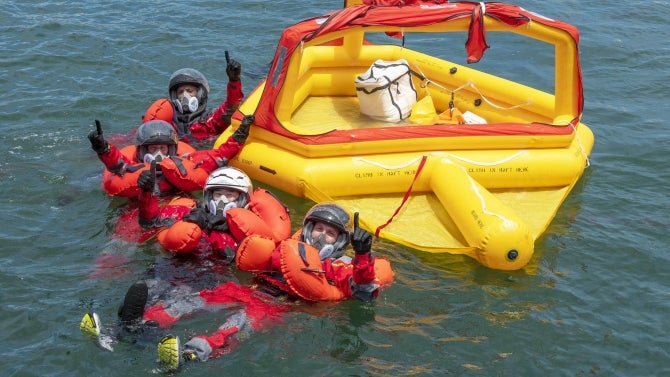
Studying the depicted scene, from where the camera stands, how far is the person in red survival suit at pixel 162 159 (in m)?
8.37

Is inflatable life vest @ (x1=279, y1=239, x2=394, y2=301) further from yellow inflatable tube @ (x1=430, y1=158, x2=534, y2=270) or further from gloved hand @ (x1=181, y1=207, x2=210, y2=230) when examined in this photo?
yellow inflatable tube @ (x1=430, y1=158, x2=534, y2=270)

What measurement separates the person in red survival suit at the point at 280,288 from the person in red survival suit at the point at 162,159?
1.87m

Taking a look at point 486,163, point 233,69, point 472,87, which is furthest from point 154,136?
point 472,87

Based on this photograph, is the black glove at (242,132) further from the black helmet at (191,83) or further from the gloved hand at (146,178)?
the gloved hand at (146,178)

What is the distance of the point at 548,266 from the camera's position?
7.88 meters

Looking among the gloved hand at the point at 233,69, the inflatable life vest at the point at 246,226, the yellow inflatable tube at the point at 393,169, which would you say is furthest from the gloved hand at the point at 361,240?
the gloved hand at the point at 233,69

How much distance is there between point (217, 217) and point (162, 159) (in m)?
1.73

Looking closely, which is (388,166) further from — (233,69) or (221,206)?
(233,69)

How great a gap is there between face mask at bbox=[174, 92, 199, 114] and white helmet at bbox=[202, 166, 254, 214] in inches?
104

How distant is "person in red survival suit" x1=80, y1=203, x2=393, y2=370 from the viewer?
6.05m

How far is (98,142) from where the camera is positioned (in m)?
8.07

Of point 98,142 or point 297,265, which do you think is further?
point 98,142

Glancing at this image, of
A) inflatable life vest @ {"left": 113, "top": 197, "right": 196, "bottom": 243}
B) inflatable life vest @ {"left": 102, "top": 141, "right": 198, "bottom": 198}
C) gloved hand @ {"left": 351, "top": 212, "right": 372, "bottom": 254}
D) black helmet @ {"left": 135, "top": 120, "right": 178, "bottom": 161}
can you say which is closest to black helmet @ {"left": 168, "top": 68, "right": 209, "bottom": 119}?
black helmet @ {"left": 135, "top": 120, "right": 178, "bottom": 161}

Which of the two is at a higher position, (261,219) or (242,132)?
(242,132)
